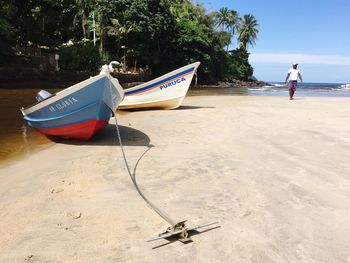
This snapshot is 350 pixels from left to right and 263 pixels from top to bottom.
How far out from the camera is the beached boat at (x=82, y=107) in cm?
681

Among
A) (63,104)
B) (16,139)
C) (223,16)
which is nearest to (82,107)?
(63,104)

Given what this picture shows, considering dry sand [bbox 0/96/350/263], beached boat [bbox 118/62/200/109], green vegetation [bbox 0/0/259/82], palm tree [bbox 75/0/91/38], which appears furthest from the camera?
palm tree [bbox 75/0/91/38]

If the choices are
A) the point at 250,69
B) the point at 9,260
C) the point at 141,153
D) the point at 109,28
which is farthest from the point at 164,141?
the point at 250,69

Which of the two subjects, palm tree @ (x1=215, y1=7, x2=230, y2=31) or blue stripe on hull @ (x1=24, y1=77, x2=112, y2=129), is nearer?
blue stripe on hull @ (x1=24, y1=77, x2=112, y2=129)

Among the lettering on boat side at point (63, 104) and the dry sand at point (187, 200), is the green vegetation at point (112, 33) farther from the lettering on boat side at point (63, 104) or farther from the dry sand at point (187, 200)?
the dry sand at point (187, 200)

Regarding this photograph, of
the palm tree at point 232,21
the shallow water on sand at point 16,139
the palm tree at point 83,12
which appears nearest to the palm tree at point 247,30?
the palm tree at point 232,21

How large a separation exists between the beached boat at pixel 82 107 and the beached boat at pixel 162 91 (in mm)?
4394

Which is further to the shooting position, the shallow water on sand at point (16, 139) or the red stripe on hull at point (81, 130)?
the red stripe on hull at point (81, 130)

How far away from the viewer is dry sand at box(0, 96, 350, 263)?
2.91 meters

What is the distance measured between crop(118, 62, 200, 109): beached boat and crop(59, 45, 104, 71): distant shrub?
62.2 ft

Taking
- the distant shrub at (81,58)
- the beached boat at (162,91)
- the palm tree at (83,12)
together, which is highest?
the palm tree at (83,12)

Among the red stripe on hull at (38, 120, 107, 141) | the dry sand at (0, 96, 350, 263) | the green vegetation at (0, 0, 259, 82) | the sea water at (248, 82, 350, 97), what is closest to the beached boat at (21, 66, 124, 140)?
the red stripe on hull at (38, 120, 107, 141)

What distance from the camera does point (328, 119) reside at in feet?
30.0

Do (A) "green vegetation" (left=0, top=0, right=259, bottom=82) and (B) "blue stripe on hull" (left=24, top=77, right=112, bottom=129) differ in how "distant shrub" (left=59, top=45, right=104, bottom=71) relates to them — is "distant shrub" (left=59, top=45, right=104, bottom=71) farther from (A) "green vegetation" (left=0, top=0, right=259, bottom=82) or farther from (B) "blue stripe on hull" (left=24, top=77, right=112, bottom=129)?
(B) "blue stripe on hull" (left=24, top=77, right=112, bottom=129)
